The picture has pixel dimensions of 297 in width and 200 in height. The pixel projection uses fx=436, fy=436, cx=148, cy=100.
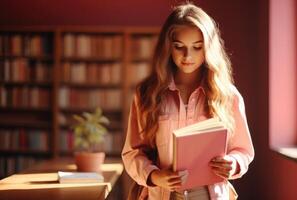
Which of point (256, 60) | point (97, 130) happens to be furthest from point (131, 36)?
point (97, 130)

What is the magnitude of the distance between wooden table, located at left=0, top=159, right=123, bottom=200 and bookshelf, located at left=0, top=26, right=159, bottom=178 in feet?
5.54

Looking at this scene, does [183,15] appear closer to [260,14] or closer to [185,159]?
[185,159]

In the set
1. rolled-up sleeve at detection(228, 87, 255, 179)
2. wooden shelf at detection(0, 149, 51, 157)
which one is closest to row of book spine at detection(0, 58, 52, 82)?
wooden shelf at detection(0, 149, 51, 157)

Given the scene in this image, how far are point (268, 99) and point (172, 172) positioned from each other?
236 centimetres

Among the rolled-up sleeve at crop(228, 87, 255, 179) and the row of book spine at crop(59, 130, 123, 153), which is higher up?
the rolled-up sleeve at crop(228, 87, 255, 179)

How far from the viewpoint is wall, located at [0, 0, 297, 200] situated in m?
4.19

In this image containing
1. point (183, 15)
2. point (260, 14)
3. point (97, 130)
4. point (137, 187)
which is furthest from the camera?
point (260, 14)

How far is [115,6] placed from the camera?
4785 mm

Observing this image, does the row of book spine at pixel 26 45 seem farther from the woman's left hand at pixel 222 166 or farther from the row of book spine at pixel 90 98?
the woman's left hand at pixel 222 166

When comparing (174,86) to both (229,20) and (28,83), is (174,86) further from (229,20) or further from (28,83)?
(28,83)

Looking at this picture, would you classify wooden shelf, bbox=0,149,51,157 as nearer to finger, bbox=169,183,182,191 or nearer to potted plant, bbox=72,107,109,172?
potted plant, bbox=72,107,109,172

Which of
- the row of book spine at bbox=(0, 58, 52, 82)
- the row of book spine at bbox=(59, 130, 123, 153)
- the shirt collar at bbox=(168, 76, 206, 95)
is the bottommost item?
the row of book spine at bbox=(59, 130, 123, 153)

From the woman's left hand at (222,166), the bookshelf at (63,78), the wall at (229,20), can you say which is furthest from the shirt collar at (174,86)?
the bookshelf at (63,78)

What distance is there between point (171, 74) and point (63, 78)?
10.7ft
